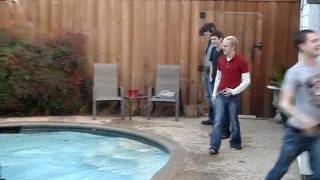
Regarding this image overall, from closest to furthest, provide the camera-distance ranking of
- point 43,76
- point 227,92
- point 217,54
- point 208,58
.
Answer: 1. point 227,92
2. point 217,54
3. point 208,58
4. point 43,76

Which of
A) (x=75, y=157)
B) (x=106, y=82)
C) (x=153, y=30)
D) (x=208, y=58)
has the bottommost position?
(x=75, y=157)

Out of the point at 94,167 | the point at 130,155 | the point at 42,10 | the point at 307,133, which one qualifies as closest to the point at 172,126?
the point at 130,155

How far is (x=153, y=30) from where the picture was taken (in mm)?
10148

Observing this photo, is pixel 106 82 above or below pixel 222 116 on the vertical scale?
above

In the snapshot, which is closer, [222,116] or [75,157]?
[222,116]

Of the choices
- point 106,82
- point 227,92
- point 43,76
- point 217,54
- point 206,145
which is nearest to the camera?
point 227,92

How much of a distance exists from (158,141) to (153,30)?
3.18 metres

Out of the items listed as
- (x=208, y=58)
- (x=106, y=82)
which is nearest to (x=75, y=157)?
(x=106, y=82)

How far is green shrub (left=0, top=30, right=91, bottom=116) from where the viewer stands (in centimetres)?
932

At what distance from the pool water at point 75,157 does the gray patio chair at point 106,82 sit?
1.21 meters

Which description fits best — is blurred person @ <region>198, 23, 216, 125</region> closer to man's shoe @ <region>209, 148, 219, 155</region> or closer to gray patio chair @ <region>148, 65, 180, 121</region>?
gray patio chair @ <region>148, 65, 180, 121</region>

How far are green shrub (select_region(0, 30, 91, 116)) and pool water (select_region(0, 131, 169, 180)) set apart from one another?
1041 mm

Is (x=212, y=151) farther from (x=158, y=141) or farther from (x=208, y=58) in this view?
(x=208, y=58)

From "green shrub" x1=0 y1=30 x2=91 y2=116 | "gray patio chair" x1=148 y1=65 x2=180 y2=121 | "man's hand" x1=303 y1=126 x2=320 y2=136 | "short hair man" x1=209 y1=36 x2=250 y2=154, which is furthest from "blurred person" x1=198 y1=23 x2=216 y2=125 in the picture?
"man's hand" x1=303 y1=126 x2=320 y2=136
